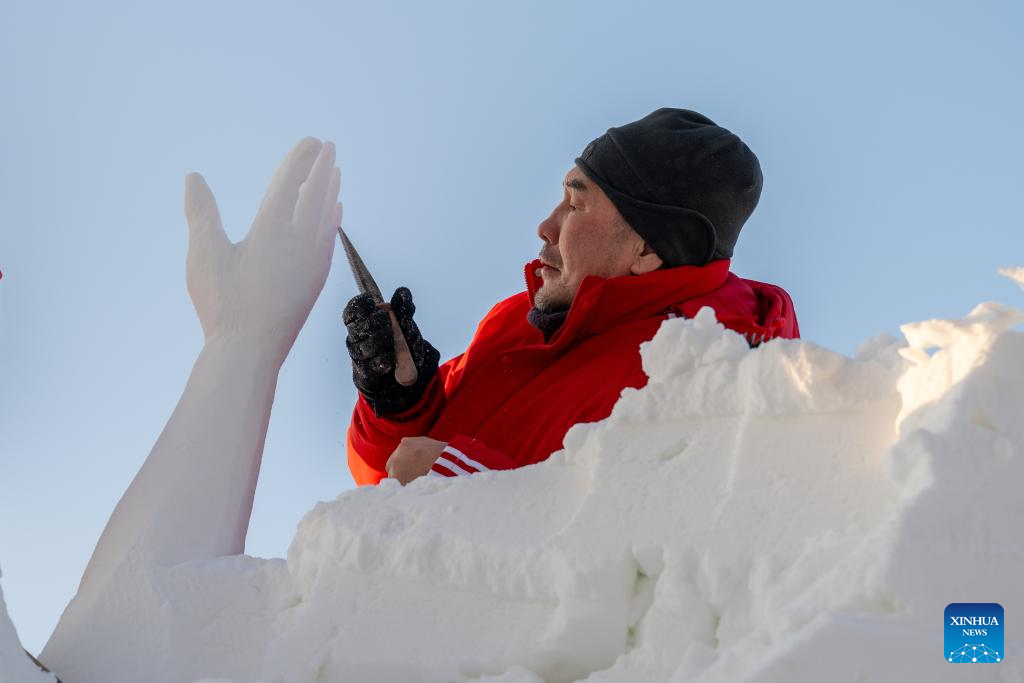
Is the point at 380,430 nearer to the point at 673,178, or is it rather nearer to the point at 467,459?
the point at 467,459

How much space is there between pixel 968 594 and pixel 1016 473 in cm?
20

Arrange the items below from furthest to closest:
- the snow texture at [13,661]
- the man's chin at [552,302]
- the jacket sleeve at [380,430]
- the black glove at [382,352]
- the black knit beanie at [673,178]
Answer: the black knit beanie at [673,178]
the man's chin at [552,302]
the jacket sleeve at [380,430]
the black glove at [382,352]
the snow texture at [13,661]

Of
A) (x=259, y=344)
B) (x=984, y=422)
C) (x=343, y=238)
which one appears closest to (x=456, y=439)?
(x=259, y=344)

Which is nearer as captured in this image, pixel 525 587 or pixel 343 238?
pixel 525 587

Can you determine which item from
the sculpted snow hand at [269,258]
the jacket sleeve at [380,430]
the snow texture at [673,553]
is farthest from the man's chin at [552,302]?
the snow texture at [673,553]

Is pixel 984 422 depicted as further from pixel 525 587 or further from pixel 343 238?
pixel 343 238

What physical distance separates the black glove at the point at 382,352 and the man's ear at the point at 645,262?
2.14 feet

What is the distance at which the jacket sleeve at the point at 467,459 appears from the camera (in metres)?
2.81

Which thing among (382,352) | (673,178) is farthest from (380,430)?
(673,178)

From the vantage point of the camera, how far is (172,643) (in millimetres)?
2291

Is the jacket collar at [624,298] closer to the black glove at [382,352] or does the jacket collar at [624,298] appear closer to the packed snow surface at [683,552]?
the black glove at [382,352]

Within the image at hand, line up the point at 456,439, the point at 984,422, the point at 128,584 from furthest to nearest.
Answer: the point at 456,439
the point at 128,584
the point at 984,422

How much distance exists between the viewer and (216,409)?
283 cm

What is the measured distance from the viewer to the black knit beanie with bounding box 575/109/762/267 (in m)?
3.66
